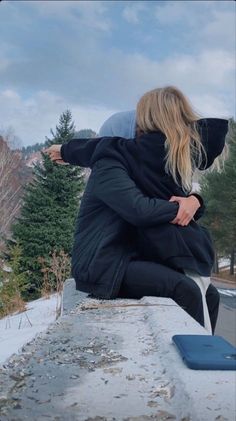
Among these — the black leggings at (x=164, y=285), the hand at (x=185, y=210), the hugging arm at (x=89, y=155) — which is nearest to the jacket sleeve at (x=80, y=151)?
the hugging arm at (x=89, y=155)

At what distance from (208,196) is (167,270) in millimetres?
25945

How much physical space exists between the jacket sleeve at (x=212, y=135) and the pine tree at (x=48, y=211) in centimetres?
1384

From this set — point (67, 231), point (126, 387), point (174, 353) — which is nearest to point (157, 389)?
point (126, 387)

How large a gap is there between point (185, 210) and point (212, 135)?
1.36 ft

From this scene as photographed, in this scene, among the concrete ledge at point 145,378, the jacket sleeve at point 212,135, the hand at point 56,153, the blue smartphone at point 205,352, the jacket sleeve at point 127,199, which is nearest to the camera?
the concrete ledge at point 145,378

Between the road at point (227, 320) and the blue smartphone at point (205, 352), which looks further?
the road at point (227, 320)

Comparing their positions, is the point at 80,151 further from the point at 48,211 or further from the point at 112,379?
the point at 48,211

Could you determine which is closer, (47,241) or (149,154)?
(149,154)

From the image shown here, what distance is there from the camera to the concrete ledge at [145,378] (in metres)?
1.11

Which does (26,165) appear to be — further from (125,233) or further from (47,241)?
(125,233)

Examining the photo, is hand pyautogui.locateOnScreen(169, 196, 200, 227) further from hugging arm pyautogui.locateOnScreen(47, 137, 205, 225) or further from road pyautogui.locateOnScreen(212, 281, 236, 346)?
road pyautogui.locateOnScreen(212, 281, 236, 346)

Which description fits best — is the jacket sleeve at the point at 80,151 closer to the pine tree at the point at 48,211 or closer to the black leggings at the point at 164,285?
the black leggings at the point at 164,285

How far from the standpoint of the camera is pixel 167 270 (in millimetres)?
2369

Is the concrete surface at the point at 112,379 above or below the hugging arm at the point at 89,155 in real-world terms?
below
